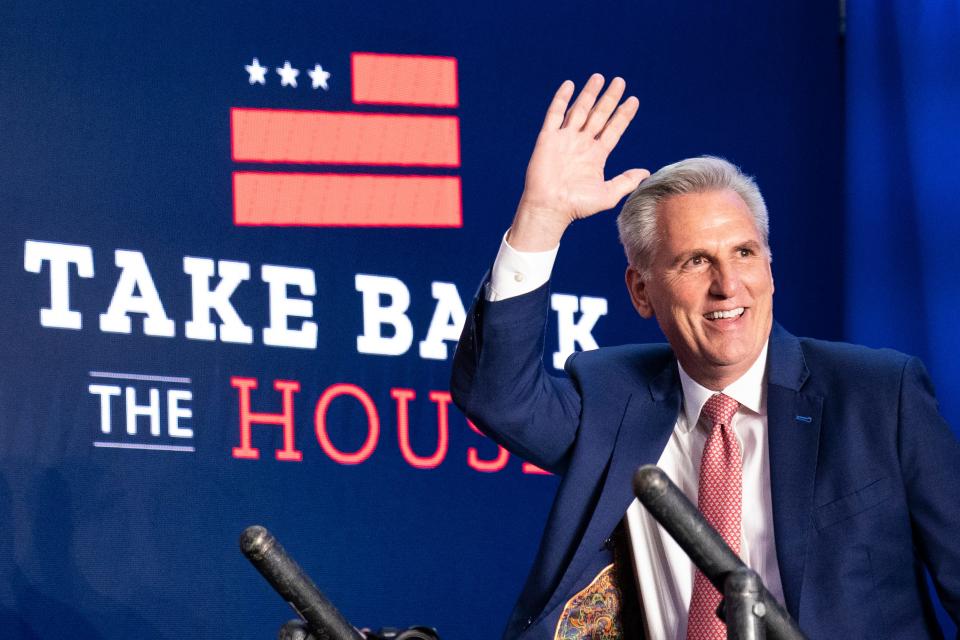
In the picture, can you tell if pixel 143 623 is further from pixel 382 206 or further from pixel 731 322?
pixel 731 322

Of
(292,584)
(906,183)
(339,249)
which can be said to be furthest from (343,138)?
(292,584)

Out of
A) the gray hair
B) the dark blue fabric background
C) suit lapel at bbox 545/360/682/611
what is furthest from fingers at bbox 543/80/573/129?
the dark blue fabric background

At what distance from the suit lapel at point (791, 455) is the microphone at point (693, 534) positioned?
2.76ft

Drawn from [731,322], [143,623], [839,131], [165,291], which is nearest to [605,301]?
[839,131]

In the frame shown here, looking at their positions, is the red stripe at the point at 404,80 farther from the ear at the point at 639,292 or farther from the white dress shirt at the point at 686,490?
the white dress shirt at the point at 686,490

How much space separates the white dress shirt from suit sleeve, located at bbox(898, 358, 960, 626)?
209 millimetres

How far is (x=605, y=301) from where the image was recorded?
12.6 ft

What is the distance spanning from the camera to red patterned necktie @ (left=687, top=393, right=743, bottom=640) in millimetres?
1852

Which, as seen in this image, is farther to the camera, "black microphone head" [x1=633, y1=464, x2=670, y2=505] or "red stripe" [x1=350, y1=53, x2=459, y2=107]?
"red stripe" [x1=350, y1=53, x2=459, y2=107]

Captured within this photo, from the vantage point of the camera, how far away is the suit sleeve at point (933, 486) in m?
1.76

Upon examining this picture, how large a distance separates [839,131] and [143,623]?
255cm

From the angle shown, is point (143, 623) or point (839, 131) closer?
point (143, 623)

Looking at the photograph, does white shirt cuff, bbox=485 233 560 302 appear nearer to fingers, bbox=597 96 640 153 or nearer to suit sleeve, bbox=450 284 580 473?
suit sleeve, bbox=450 284 580 473

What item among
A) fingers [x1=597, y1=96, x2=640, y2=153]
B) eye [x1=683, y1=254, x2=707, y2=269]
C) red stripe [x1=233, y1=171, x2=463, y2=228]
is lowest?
eye [x1=683, y1=254, x2=707, y2=269]
